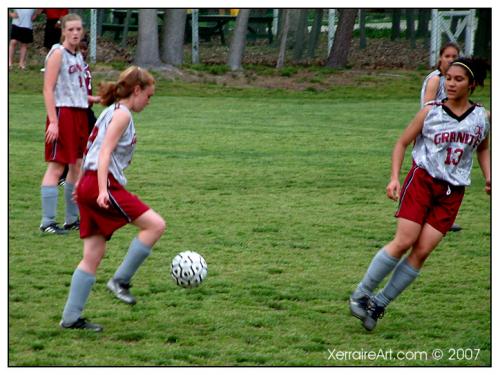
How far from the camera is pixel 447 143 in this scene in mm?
6137

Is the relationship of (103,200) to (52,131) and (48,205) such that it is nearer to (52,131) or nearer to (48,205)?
(52,131)

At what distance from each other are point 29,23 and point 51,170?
12.7 metres

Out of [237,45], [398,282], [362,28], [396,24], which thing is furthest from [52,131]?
[396,24]

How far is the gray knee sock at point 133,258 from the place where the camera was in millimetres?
6195

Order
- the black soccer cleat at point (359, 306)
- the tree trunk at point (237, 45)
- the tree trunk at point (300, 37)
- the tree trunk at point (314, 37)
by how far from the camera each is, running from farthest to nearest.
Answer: the tree trunk at point (314, 37)
the tree trunk at point (300, 37)
the tree trunk at point (237, 45)
the black soccer cleat at point (359, 306)

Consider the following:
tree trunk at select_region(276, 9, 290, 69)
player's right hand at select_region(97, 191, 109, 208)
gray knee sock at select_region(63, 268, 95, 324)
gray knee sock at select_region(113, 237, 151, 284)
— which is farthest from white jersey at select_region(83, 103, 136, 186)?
tree trunk at select_region(276, 9, 290, 69)

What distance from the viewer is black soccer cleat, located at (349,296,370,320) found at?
6.11 meters

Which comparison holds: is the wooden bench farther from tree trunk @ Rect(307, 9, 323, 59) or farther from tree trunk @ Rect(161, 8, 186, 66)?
tree trunk @ Rect(161, 8, 186, 66)

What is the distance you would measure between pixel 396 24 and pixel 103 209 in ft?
72.6

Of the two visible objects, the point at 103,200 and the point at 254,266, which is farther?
the point at 254,266

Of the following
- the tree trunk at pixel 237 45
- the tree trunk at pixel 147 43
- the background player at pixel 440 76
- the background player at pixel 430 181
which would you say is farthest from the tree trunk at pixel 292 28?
the background player at pixel 430 181

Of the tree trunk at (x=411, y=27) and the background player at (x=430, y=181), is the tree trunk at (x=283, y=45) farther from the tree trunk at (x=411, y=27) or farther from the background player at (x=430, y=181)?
the background player at (x=430, y=181)

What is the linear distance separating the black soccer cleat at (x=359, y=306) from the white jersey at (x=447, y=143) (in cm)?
79

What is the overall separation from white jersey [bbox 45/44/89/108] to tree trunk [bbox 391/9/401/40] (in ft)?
62.5
